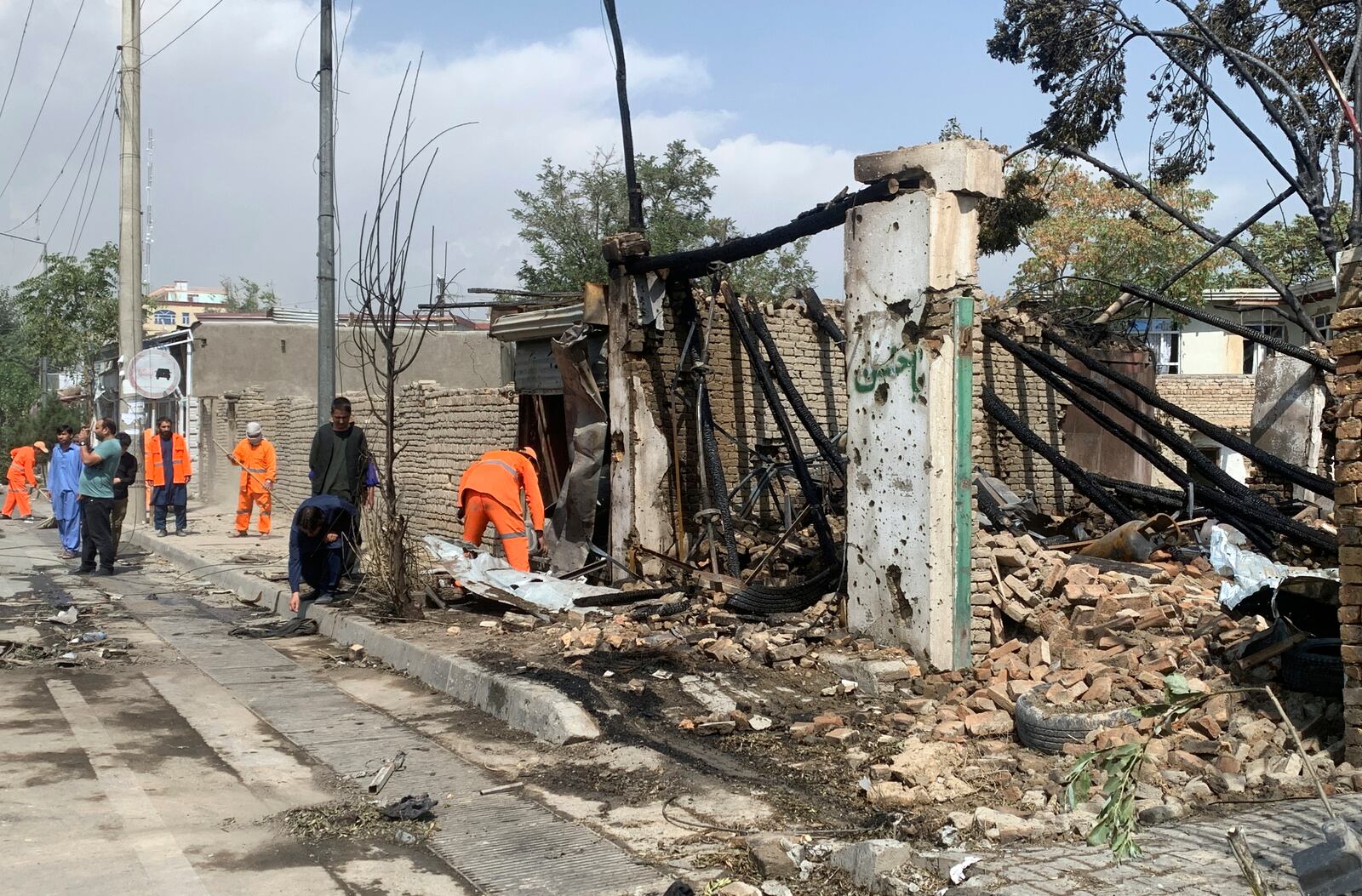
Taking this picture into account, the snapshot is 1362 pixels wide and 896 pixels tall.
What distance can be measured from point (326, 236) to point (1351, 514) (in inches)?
397

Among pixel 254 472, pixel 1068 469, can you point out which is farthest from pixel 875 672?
pixel 254 472

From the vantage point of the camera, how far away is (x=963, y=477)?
22.2ft

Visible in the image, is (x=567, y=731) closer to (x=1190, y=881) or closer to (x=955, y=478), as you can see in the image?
(x=955, y=478)

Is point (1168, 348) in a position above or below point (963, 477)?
above

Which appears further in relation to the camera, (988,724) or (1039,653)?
(1039,653)

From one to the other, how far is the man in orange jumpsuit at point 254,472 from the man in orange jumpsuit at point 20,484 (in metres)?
7.44

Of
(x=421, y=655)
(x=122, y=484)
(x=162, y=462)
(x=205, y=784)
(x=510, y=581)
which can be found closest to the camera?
(x=205, y=784)

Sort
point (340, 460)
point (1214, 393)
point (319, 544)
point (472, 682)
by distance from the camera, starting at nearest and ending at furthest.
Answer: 1. point (472, 682)
2. point (319, 544)
3. point (340, 460)
4. point (1214, 393)

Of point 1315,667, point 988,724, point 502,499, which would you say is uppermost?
point 502,499

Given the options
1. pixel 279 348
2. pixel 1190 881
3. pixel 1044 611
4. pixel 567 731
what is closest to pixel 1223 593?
pixel 1044 611

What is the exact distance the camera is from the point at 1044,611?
7.19 meters

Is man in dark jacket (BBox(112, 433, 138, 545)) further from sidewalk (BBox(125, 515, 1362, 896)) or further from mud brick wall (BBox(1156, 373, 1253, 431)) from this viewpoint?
mud brick wall (BBox(1156, 373, 1253, 431))

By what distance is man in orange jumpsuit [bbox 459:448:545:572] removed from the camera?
9.09 m

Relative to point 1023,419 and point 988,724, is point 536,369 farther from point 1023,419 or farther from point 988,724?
point 988,724
